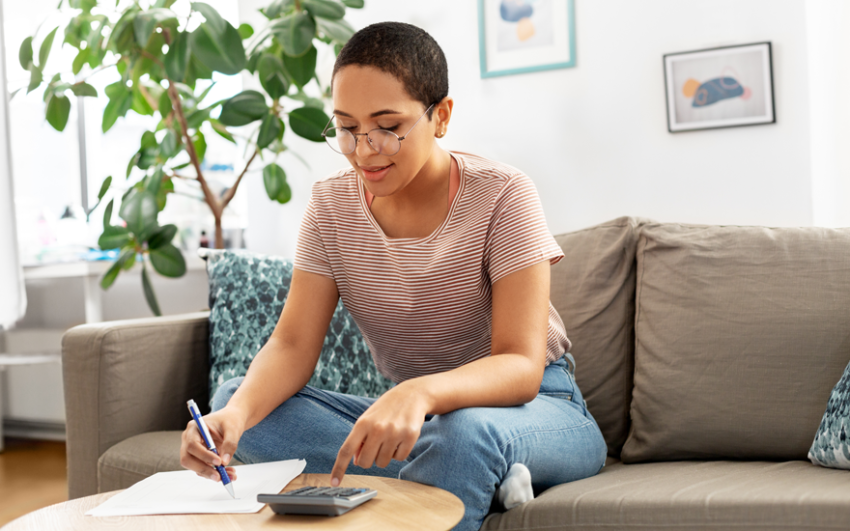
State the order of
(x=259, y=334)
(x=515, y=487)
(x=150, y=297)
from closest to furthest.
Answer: (x=515, y=487), (x=259, y=334), (x=150, y=297)

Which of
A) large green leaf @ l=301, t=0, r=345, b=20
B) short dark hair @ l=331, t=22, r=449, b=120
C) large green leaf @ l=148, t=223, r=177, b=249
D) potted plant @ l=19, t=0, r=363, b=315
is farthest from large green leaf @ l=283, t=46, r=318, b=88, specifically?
short dark hair @ l=331, t=22, r=449, b=120

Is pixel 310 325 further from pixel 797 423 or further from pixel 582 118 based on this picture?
pixel 582 118

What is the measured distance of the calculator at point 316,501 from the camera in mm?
796

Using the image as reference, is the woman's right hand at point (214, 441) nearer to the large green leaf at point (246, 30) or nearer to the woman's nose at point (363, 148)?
the woman's nose at point (363, 148)

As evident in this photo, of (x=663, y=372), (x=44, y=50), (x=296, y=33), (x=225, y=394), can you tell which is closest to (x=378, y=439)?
(x=225, y=394)

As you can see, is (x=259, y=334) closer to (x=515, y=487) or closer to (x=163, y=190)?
(x=515, y=487)

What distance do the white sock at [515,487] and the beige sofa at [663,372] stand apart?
50 millimetres

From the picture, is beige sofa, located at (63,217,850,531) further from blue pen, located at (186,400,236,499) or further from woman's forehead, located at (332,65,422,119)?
woman's forehead, located at (332,65,422,119)

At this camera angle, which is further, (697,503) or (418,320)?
(418,320)

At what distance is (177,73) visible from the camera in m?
2.10

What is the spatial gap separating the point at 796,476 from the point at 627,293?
52 centimetres

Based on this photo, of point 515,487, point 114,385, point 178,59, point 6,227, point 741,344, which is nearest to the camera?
point 515,487

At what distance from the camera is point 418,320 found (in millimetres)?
1285

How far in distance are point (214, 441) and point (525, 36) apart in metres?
1.63
